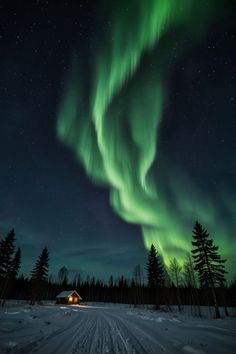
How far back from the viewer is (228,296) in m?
89.7

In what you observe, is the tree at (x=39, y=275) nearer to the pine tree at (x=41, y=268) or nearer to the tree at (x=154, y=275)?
the pine tree at (x=41, y=268)

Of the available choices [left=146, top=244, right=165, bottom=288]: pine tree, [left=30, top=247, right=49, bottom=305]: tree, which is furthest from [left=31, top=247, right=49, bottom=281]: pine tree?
[left=146, top=244, right=165, bottom=288]: pine tree

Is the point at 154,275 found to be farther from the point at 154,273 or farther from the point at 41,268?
the point at 41,268

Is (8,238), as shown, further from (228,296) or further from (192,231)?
(228,296)

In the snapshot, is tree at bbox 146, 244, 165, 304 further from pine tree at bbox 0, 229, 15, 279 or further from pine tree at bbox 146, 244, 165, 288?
pine tree at bbox 0, 229, 15, 279

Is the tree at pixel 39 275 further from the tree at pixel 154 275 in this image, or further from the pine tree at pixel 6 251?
the tree at pixel 154 275

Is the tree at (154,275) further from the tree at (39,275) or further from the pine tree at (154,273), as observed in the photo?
the tree at (39,275)

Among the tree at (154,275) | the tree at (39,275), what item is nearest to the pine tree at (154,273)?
the tree at (154,275)

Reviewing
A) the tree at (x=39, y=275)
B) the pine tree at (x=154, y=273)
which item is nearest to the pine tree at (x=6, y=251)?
the tree at (x=39, y=275)

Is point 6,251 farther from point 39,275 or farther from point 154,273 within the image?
point 154,273

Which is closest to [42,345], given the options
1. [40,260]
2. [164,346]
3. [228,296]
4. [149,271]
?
[164,346]

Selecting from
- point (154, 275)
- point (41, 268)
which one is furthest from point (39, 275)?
point (154, 275)

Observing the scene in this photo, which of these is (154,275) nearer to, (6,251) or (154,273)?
(154,273)

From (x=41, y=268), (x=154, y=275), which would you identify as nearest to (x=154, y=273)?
(x=154, y=275)
